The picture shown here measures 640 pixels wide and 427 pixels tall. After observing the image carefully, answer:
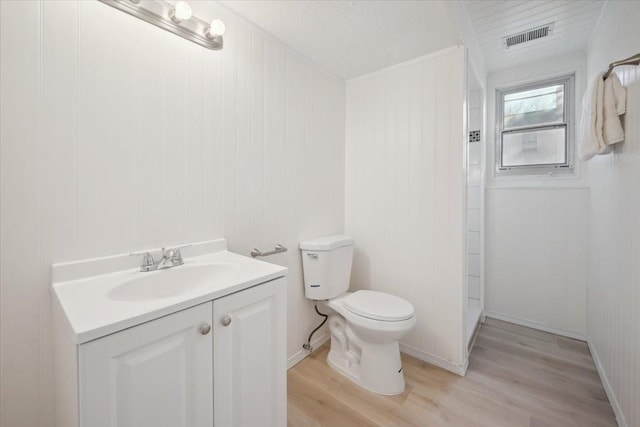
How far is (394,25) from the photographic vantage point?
162cm

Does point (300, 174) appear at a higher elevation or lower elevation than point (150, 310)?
higher

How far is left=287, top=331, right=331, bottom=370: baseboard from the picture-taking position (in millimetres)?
1885

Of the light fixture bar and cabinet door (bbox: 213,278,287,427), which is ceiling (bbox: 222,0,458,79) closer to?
the light fixture bar

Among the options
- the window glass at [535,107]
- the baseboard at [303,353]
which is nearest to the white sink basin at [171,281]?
the baseboard at [303,353]

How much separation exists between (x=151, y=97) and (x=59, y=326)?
934 mm

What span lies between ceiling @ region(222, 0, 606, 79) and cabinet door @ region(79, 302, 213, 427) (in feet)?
5.16

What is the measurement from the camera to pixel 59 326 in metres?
0.87

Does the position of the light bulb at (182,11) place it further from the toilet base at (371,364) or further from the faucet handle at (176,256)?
the toilet base at (371,364)

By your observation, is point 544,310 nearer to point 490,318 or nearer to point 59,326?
point 490,318

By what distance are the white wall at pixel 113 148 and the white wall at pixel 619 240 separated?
182 cm

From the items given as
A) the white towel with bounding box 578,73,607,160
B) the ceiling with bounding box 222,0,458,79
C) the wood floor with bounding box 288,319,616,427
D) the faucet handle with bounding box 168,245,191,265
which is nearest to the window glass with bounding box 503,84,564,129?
the white towel with bounding box 578,73,607,160

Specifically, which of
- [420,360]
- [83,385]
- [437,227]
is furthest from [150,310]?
[420,360]

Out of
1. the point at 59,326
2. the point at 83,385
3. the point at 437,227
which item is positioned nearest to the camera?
the point at 83,385

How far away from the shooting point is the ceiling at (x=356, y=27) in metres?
1.46
